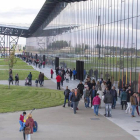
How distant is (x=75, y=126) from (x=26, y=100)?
26.9 feet

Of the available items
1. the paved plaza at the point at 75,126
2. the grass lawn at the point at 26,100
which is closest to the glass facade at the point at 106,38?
the grass lawn at the point at 26,100

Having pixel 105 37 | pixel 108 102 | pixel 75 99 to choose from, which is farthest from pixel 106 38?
pixel 108 102

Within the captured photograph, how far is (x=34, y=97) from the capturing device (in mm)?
23828

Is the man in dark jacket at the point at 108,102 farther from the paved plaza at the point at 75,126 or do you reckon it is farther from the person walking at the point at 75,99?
the person walking at the point at 75,99

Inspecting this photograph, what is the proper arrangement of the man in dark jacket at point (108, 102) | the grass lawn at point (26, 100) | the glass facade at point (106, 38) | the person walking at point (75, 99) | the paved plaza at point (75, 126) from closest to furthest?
the paved plaza at point (75, 126) → the man in dark jacket at point (108, 102) → the person walking at point (75, 99) → the grass lawn at point (26, 100) → the glass facade at point (106, 38)

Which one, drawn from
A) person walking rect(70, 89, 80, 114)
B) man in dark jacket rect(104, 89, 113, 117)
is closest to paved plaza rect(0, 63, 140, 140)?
man in dark jacket rect(104, 89, 113, 117)

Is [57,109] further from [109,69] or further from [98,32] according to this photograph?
[98,32]

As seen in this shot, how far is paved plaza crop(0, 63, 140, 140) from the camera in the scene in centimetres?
1297

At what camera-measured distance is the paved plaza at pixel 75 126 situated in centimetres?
1297

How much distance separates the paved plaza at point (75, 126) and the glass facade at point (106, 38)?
489cm

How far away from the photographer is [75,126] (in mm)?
14750

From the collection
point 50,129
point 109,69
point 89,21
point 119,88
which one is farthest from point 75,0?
→ point 50,129

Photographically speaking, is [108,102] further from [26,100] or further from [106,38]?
[106,38]

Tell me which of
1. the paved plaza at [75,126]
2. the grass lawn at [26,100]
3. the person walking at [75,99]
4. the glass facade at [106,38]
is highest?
the glass facade at [106,38]
